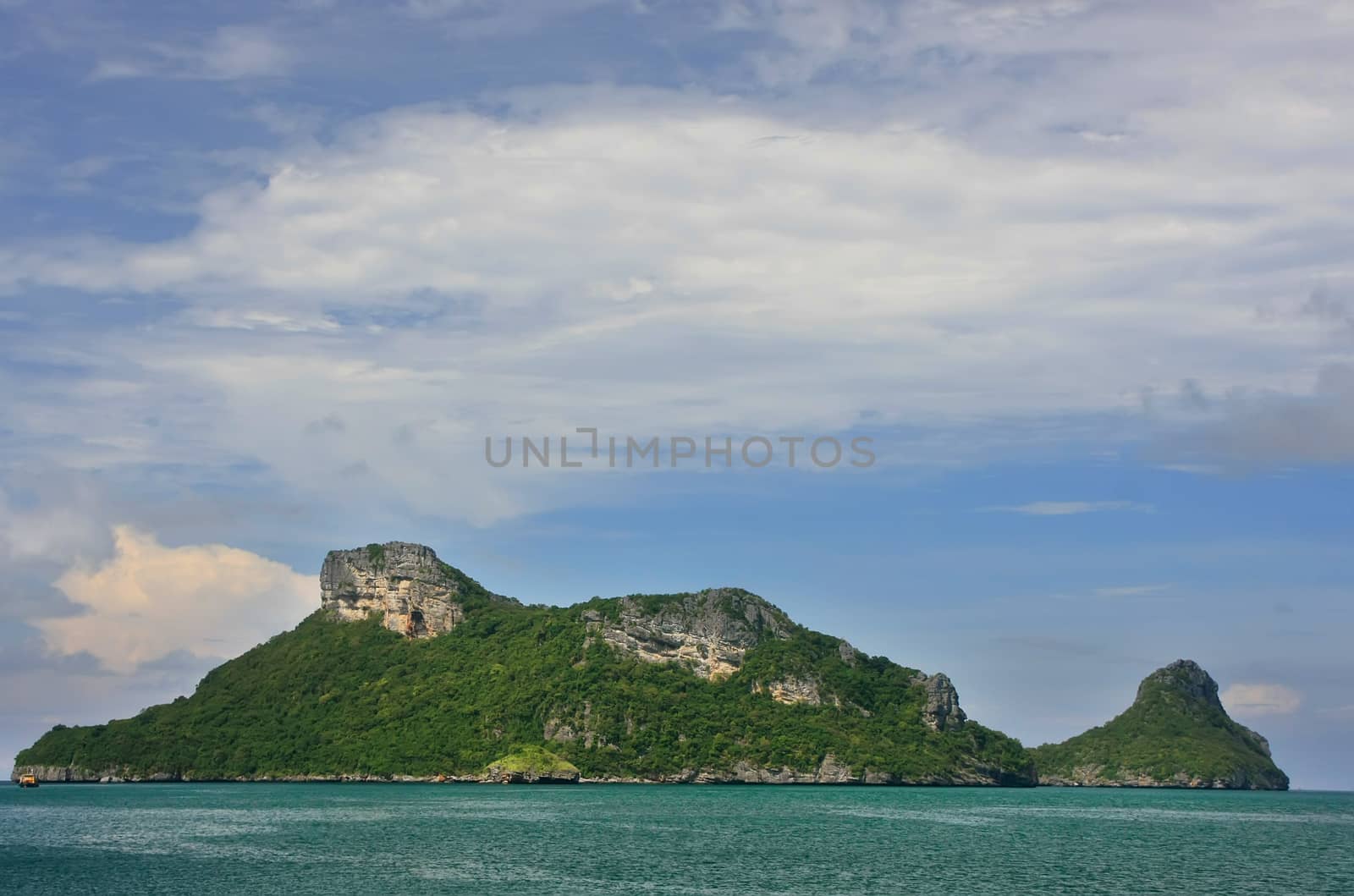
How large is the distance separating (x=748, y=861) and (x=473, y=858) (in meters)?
17.9

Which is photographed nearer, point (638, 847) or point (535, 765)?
point (638, 847)

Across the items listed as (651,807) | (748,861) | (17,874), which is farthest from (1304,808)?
(17,874)

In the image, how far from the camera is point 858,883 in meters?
70.5

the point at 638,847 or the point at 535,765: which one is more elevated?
the point at 535,765

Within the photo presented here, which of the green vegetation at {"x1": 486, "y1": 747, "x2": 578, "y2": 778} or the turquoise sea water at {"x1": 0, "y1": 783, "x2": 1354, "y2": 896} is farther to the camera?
the green vegetation at {"x1": 486, "y1": 747, "x2": 578, "y2": 778}

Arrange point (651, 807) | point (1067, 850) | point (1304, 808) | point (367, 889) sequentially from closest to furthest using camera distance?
point (367, 889)
point (1067, 850)
point (651, 807)
point (1304, 808)

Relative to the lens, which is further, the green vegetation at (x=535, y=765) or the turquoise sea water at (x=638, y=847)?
the green vegetation at (x=535, y=765)

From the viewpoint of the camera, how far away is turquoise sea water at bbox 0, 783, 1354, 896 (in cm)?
6962

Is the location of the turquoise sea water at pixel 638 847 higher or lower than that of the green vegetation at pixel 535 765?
lower

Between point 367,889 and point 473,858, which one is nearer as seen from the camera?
point 367,889

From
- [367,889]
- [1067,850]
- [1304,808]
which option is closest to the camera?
[367,889]

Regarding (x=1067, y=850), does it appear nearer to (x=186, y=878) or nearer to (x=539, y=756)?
(x=186, y=878)

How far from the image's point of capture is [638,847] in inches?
3445

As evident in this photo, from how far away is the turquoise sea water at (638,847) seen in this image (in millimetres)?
69625
